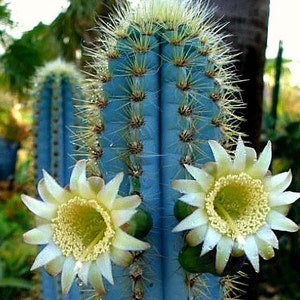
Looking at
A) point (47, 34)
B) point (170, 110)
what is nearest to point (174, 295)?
point (170, 110)

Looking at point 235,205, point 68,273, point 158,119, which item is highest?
point 158,119

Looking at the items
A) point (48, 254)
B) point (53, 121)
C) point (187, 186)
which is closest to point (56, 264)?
Result: point (48, 254)

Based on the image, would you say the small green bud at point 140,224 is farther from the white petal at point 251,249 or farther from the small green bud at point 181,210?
the white petal at point 251,249

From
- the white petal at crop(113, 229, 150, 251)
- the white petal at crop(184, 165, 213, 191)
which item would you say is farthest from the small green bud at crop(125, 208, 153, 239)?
the white petal at crop(184, 165, 213, 191)

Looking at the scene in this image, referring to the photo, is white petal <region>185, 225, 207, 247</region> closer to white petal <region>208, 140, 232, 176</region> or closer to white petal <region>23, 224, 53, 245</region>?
white petal <region>208, 140, 232, 176</region>

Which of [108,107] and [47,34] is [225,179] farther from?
[47,34]

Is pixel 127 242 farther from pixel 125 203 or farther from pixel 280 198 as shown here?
pixel 280 198

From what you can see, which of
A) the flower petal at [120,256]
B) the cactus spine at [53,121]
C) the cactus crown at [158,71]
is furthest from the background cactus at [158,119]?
the cactus spine at [53,121]

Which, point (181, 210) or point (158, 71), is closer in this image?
point (181, 210)
